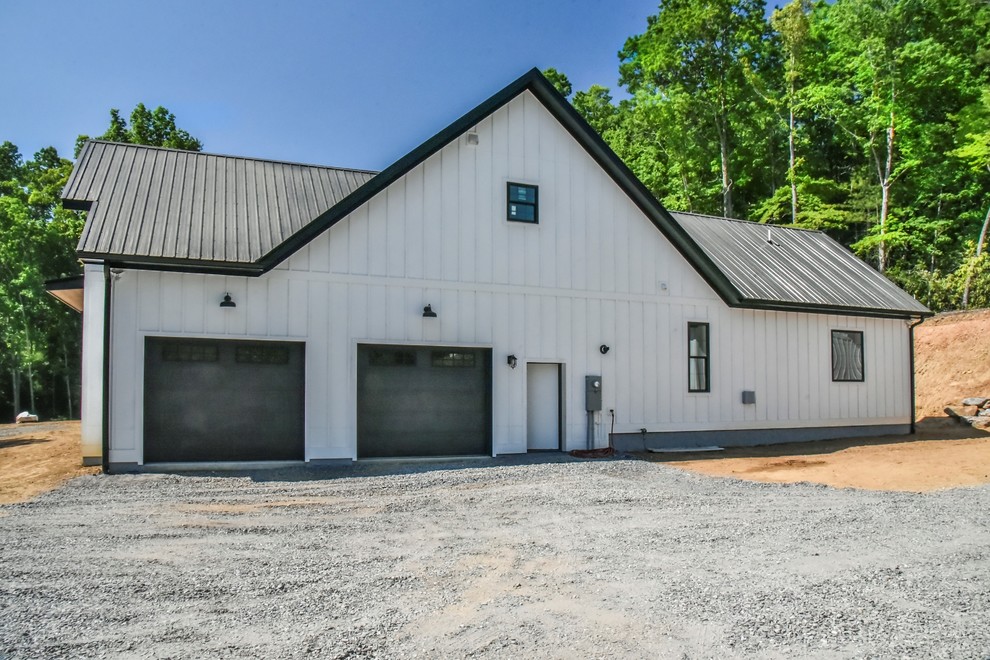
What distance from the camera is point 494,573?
5.53 meters

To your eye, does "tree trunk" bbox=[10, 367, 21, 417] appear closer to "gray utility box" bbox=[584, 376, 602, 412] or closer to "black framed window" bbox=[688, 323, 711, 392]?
"gray utility box" bbox=[584, 376, 602, 412]

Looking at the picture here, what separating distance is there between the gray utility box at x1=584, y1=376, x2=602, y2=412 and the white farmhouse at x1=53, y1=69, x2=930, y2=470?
1.6 inches

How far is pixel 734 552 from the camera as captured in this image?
6.15 metres

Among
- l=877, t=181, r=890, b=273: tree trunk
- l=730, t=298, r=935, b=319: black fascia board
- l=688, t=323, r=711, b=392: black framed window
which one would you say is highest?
l=877, t=181, r=890, b=273: tree trunk

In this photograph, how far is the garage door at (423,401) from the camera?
12266 mm

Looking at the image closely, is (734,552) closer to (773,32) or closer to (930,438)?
(930,438)

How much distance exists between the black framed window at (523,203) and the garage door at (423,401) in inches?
107

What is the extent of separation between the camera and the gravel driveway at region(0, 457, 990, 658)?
13.3 feet

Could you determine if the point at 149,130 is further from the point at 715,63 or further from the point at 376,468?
the point at 376,468

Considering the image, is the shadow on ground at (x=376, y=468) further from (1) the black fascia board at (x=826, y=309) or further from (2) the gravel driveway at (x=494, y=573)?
(1) the black fascia board at (x=826, y=309)

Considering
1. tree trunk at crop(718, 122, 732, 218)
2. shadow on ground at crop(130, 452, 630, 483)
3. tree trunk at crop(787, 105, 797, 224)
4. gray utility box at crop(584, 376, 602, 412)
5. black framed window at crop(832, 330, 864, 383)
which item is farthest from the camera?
tree trunk at crop(718, 122, 732, 218)

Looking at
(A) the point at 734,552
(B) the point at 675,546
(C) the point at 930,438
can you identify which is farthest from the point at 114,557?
(C) the point at 930,438

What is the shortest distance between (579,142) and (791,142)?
72.0 ft

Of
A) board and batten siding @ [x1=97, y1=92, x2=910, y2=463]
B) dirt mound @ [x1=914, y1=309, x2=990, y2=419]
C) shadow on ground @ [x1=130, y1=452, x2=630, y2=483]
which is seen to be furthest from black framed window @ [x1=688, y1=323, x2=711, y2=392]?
dirt mound @ [x1=914, y1=309, x2=990, y2=419]
